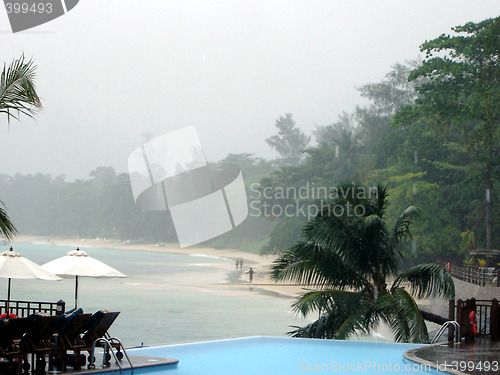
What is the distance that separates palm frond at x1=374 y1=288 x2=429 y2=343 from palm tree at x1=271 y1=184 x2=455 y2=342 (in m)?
0.03

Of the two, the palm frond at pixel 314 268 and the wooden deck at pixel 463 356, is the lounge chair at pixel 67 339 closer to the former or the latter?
the wooden deck at pixel 463 356

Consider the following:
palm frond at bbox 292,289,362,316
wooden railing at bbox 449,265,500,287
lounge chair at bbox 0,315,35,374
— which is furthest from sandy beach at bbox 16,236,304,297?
lounge chair at bbox 0,315,35,374

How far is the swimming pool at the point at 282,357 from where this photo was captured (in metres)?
9.39

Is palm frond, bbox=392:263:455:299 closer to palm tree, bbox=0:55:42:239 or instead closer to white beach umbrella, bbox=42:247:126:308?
white beach umbrella, bbox=42:247:126:308

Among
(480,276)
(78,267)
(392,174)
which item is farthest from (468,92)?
(78,267)

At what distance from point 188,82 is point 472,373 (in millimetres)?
119686

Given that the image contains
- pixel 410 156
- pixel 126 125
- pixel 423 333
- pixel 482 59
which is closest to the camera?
pixel 423 333

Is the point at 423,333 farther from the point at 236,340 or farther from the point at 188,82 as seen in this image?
the point at 188,82

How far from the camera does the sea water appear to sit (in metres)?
47.7

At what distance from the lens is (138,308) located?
186 feet

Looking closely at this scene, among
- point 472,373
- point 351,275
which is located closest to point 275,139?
point 351,275

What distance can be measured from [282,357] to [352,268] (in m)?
5.22

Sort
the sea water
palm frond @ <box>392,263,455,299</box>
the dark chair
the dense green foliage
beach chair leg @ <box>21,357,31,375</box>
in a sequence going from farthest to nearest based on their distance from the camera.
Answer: the sea water < the dense green foliage < palm frond @ <box>392,263,455,299</box> < beach chair leg @ <box>21,357,31,375</box> < the dark chair

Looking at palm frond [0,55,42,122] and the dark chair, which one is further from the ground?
palm frond [0,55,42,122]
